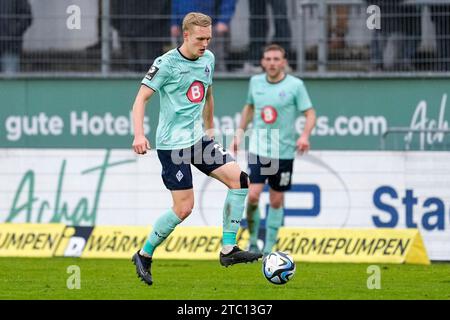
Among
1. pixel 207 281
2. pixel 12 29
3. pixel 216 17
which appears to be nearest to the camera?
pixel 207 281

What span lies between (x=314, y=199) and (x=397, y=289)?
4.61 metres

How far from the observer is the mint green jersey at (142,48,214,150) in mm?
10398

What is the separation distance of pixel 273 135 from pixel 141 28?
4.01 m

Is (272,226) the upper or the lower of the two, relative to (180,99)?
lower

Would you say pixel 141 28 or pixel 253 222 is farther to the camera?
pixel 141 28

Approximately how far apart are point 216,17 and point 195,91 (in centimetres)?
684

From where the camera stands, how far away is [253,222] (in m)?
14.2

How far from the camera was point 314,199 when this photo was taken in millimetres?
15062

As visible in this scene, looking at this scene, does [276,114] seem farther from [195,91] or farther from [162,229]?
[162,229]

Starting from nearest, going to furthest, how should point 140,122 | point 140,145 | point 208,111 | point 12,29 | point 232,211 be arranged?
1. point 140,145
2. point 140,122
3. point 232,211
4. point 208,111
5. point 12,29

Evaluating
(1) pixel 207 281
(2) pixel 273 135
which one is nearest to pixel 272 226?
(2) pixel 273 135

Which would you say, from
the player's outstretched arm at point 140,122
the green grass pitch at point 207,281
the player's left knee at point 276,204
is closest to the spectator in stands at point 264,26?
the player's left knee at point 276,204

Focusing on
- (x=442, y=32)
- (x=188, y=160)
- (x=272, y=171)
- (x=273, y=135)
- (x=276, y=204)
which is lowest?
(x=276, y=204)

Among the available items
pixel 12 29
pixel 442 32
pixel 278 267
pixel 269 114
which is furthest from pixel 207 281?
pixel 12 29
